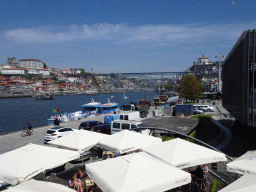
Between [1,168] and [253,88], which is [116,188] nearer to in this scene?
[1,168]

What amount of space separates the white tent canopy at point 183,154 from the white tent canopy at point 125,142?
1.03 meters

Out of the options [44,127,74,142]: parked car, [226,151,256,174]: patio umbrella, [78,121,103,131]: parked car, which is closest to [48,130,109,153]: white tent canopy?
[44,127,74,142]: parked car

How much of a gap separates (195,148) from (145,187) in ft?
10.3

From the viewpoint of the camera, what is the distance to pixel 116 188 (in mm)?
4547

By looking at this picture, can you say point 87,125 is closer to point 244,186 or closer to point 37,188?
point 37,188

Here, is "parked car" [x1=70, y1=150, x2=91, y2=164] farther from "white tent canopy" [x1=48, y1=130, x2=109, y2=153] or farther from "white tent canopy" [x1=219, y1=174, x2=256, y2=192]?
"white tent canopy" [x1=219, y1=174, x2=256, y2=192]

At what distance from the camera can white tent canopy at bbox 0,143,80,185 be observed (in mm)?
5773

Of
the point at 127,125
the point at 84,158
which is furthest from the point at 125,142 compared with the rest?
the point at 127,125

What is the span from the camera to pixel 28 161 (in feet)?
20.9

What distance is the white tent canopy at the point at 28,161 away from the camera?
5773mm

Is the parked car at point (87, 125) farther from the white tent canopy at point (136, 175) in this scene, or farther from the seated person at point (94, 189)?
the white tent canopy at point (136, 175)

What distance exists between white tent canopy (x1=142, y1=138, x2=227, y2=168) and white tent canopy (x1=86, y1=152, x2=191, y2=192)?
108cm

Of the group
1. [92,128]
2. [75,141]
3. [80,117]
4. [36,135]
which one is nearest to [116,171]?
[75,141]

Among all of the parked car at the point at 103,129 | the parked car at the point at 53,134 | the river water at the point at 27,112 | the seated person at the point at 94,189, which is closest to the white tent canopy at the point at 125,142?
the seated person at the point at 94,189
